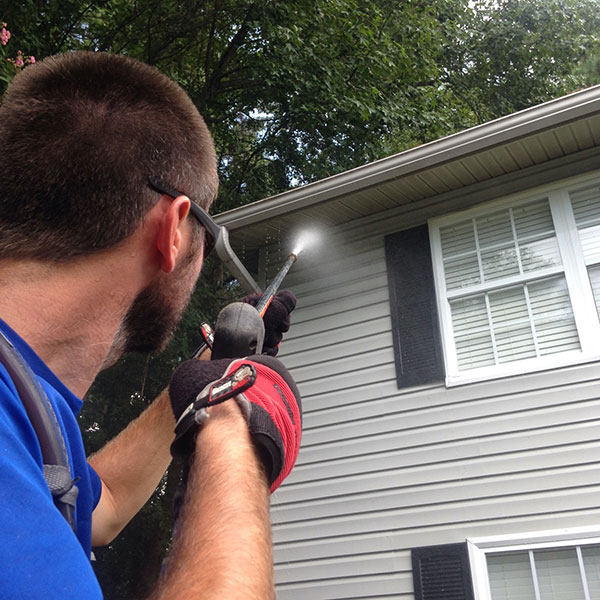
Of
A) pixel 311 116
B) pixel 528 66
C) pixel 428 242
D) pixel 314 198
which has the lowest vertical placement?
pixel 428 242

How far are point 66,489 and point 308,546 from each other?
4.69 m

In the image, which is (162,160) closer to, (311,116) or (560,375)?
(560,375)

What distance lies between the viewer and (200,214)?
1.51 metres

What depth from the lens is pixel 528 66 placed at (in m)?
15.0

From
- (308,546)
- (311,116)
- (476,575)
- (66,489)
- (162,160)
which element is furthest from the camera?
(311,116)

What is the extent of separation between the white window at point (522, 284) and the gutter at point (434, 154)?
0.58 metres

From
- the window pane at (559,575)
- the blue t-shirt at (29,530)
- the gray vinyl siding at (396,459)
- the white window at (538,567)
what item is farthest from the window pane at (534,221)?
the blue t-shirt at (29,530)

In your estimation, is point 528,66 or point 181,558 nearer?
point 181,558

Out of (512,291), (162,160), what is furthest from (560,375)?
(162,160)

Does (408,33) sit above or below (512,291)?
above

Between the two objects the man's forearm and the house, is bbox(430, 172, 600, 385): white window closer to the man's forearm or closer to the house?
the house

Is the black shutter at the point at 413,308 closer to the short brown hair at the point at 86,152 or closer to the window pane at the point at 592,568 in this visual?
the window pane at the point at 592,568

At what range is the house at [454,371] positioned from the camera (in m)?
4.50

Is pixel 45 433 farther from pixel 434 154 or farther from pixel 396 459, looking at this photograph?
pixel 434 154
